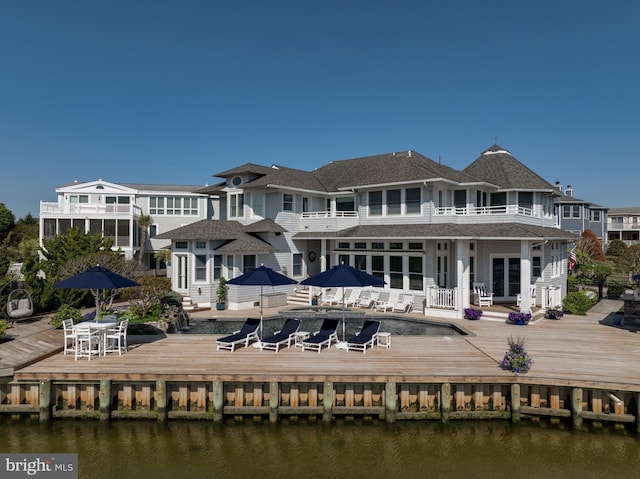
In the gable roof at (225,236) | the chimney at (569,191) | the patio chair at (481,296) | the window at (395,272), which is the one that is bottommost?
the patio chair at (481,296)

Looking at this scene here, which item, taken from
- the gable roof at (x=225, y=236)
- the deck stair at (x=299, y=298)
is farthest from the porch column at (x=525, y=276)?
the gable roof at (x=225, y=236)

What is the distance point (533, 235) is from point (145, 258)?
100 ft

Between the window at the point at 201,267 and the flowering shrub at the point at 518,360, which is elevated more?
the window at the point at 201,267

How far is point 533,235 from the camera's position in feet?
57.2

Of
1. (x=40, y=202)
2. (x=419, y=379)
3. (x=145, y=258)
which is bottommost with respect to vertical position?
(x=419, y=379)

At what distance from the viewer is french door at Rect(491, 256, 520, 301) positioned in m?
21.3

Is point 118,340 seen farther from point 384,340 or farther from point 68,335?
point 384,340

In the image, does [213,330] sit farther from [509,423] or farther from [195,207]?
[195,207]

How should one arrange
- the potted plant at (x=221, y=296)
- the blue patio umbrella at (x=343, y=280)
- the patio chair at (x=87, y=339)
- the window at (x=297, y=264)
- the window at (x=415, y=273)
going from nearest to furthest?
the patio chair at (x=87, y=339) → the blue patio umbrella at (x=343, y=280) → the window at (x=415, y=273) → the potted plant at (x=221, y=296) → the window at (x=297, y=264)

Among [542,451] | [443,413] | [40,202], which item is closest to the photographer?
[542,451]

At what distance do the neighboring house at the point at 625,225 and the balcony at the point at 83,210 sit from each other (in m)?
62.2

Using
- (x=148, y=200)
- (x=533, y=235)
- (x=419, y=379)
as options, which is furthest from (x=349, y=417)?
(x=148, y=200)

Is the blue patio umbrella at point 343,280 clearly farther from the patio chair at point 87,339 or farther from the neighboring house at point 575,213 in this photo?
the neighboring house at point 575,213

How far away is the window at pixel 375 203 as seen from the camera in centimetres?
2322
